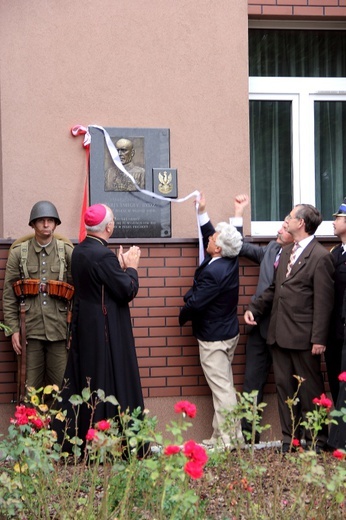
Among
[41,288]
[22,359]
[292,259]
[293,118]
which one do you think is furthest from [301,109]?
[22,359]

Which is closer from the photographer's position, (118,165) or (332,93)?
(118,165)

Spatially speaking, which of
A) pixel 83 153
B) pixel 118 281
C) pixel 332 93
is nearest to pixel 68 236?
pixel 83 153

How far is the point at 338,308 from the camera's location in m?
7.07

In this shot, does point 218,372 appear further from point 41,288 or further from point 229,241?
point 41,288

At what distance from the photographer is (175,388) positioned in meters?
7.68

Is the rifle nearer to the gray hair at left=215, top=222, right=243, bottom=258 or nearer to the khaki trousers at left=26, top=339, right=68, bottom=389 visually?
the khaki trousers at left=26, top=339, right=68, bottom=389

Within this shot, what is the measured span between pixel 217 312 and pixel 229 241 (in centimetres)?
57

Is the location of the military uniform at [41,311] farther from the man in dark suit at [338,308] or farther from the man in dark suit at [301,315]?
the man in dark suit at [338,308]

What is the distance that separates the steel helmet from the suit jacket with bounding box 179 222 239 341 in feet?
3.94

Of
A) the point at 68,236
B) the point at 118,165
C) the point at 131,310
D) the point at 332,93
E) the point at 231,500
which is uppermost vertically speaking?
the point at 332,93

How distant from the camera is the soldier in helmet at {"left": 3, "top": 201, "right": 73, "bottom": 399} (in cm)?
A: 722

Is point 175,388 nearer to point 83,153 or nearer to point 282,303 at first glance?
point 282,303

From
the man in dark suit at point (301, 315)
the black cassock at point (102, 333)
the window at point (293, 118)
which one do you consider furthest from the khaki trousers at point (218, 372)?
the window at point (293, 118)

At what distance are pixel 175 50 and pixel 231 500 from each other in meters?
4.49
